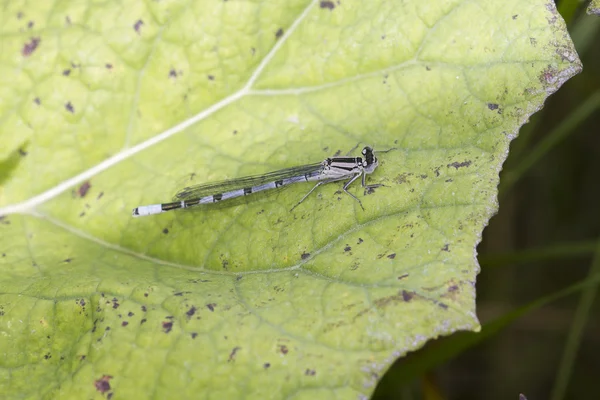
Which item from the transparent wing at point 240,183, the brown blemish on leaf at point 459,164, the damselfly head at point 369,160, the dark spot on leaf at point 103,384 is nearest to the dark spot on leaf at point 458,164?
the brown blemish on leaf at point 459,164

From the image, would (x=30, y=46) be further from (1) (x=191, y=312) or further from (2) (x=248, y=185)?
(1) (x=191, y=312)

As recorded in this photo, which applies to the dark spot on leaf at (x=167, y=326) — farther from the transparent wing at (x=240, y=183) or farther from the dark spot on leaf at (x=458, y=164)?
the dark spot on leaf at (x=458, y=164)

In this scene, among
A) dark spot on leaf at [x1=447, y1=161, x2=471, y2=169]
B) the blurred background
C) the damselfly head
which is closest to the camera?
dark spot on leaf at [x1=447, y1=161, x2=471, y2=169]

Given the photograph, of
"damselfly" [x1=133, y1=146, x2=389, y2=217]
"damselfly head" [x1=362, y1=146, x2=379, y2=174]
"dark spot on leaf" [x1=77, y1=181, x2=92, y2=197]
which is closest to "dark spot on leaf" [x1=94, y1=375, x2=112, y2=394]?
"damselfly" [x1=133, y1=146, x2=389, y2=217]

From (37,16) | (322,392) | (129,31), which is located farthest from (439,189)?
(37,16)

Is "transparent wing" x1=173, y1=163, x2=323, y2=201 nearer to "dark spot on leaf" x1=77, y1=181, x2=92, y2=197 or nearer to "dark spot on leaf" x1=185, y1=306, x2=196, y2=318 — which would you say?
"dark spot on leaf" x1=77, y1=181, x2=92, y2=197
